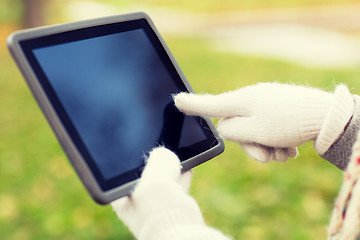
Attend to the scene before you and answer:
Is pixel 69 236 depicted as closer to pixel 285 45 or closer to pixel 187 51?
pixel 187 51

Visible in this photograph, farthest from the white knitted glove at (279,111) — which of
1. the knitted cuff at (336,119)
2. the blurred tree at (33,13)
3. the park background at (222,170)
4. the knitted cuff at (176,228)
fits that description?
the blurred tree at (33,13)

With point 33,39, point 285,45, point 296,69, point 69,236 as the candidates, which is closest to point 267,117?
point 33,39

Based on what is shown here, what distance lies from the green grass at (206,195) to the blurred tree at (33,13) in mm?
4172

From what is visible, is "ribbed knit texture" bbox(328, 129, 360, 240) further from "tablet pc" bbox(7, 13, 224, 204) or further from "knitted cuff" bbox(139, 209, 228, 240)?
"tablet pc" bbox(7, 13, 224, 204)

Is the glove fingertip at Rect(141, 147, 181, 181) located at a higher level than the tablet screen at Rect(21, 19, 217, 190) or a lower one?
lower

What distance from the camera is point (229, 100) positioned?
1.40 meters

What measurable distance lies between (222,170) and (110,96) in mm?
2233

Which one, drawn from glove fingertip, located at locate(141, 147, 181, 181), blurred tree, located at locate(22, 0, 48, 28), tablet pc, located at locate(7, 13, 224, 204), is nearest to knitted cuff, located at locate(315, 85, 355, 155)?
tablet pc, located at locate(7, 13, 224, 204)

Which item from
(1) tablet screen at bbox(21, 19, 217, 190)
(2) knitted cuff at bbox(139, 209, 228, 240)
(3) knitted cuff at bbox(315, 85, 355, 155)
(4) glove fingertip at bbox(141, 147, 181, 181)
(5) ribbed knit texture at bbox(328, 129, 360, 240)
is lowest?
(5) ribbed knit texture at bbox(328, 129, 360, 240)

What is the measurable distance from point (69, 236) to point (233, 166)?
4.57ft

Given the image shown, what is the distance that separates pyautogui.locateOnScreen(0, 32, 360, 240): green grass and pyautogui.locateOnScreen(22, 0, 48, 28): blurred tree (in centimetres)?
417

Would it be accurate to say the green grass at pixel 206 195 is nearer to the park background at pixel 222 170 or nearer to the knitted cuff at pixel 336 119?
the park background at pixel 222 170

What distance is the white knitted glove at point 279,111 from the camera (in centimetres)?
138

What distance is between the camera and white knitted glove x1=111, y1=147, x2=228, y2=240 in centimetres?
111
